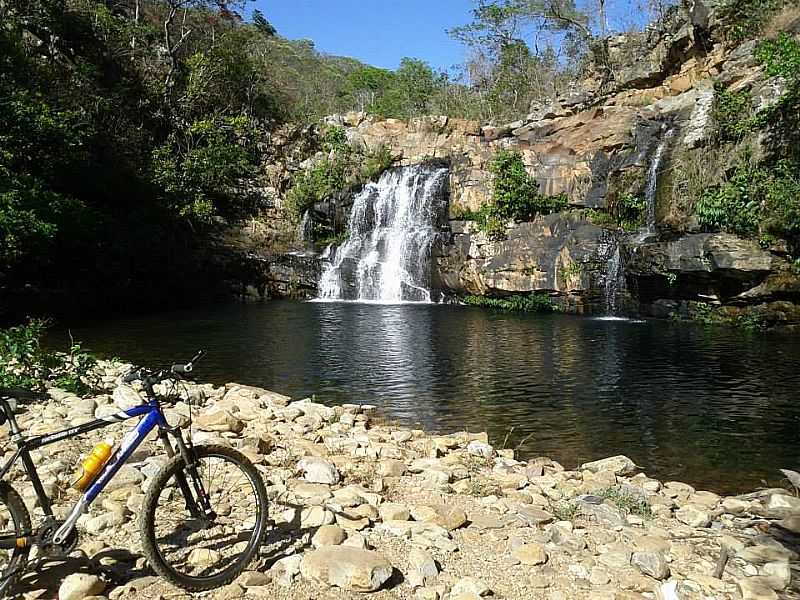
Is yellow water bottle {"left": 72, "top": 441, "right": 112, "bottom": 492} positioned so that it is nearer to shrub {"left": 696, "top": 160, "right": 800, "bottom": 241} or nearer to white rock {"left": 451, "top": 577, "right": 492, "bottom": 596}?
white rock {"left": 451, "top": 577, "right": 492, "bottom": 596}

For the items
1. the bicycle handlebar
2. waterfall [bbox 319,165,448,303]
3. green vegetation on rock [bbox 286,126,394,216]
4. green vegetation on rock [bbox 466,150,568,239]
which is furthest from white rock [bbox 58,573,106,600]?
green vegetation on rock [bbox 286,126,394,216]

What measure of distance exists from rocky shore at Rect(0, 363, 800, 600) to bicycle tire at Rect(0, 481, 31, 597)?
8.4 inches

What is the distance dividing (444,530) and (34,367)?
6567 millimetres

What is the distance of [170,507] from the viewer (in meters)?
3.82

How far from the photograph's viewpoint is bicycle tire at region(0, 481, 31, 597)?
2.98 m

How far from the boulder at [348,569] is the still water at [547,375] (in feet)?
13.6

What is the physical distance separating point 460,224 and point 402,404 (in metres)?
17.3

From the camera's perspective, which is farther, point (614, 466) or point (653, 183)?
point (653, 183)

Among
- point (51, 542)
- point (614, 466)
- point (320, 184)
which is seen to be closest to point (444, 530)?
point (51, 542)

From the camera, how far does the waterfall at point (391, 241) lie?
27000mm

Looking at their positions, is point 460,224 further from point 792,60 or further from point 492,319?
point 792,60

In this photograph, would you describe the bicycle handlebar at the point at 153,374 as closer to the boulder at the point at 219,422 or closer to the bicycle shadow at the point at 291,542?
the bicycle shadow at the point at 291,542

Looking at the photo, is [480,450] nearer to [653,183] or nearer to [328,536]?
[328,536]

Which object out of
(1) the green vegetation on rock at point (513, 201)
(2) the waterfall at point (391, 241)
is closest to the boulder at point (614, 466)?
(1) the green vegetation on rock at point (513, 201)
